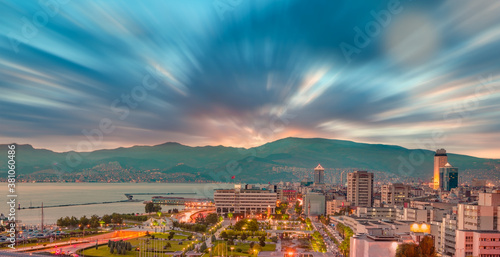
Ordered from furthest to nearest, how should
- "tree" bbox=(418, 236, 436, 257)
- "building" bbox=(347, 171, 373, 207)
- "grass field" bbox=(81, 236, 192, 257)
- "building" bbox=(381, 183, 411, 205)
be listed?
"building" bbox=(381, 183, 411, 205) < "building" bbox=(347, 171, 373, 207) < "grass field" bbox=(81, 236, 192, 257) < "tree" bbox=(418, 236, 436, 257)

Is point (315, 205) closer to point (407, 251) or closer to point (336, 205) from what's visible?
point (336, 205)

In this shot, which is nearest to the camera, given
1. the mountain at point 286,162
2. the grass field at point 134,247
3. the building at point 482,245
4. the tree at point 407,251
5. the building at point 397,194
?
the tree at point 407,251

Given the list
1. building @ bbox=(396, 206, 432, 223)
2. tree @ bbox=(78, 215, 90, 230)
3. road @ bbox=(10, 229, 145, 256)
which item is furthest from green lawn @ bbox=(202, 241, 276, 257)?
tree @ bbox=(78, 215, 90, 230)

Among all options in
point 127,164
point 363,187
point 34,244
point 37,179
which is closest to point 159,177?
point 127,164

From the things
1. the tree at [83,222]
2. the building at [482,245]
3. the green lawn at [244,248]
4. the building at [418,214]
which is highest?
the building at [482,245]

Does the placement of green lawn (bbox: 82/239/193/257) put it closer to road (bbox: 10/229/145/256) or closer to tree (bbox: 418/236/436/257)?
road (bbox: 10/229/145/256)

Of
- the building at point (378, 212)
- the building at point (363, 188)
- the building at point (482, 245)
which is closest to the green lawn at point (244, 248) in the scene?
the building at point (482, 245)

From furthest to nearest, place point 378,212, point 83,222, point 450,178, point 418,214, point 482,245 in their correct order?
1. point 450,178
2. point 378,212
3. point 83,222
4. point 418,214
5. point 482,245

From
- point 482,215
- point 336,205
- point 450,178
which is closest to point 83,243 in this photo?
point 482,215

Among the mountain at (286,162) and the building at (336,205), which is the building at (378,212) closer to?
the building at (336,205)
